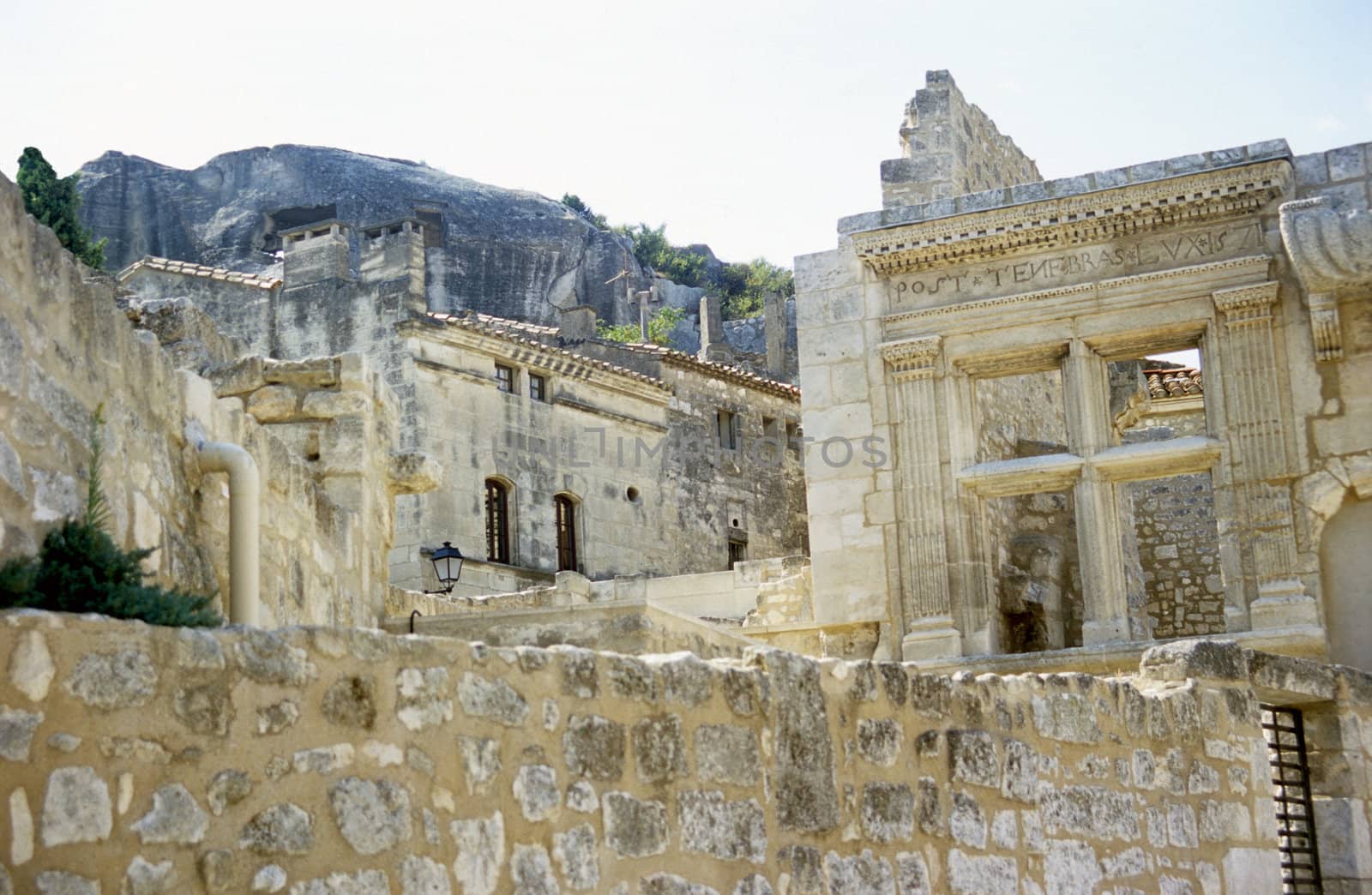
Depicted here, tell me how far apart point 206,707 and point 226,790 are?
0.18m

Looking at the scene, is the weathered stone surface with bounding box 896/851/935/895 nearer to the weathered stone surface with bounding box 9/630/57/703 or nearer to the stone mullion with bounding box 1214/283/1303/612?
the weathered stone surface with bounding box 9/630/57/703

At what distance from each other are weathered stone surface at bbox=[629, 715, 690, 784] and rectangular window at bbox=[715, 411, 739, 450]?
28.6m

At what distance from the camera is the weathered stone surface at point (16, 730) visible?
12.2 feet

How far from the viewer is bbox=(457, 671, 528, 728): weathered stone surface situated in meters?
4.63

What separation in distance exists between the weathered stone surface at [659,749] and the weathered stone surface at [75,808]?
1.65 meters

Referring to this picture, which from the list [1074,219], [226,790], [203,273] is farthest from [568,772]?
[203,273]

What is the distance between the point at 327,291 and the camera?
29234mm

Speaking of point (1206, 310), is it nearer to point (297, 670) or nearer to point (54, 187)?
point (297, 670)

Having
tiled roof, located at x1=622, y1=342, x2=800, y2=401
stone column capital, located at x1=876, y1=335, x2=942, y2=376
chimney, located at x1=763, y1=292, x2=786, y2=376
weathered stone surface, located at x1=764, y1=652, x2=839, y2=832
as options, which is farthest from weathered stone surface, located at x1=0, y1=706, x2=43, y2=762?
chimney, located at x1=763, y1=292, x2=786, y2=376

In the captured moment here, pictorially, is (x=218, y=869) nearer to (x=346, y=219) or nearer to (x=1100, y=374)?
(x=1100, y=374)

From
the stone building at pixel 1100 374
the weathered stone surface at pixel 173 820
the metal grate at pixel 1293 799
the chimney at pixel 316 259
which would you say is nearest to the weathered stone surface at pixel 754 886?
the weathered stone surface at pixel 173 820

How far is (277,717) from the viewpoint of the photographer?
4.15 m

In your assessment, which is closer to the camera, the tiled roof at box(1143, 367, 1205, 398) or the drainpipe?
the drainpipe

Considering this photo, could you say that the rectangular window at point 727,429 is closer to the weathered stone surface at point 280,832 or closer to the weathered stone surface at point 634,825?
the weathered stone surface at point 634,825
